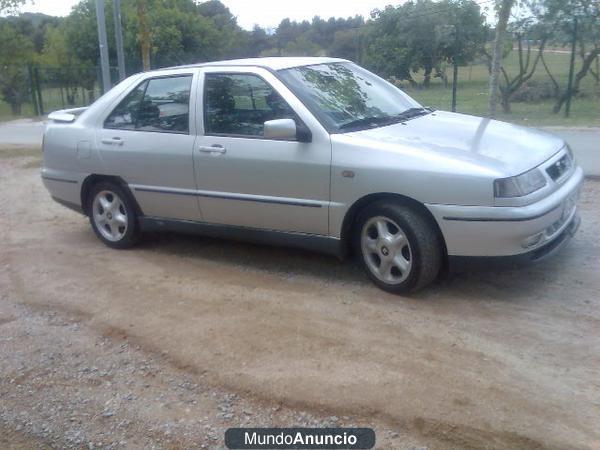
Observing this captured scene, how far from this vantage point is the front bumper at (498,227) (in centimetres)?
462

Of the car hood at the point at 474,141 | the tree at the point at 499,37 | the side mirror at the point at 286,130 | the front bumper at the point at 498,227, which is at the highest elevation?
the tree at the point at 499,37

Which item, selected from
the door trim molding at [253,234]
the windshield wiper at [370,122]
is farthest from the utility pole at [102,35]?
the windshield wiper at [370,122]

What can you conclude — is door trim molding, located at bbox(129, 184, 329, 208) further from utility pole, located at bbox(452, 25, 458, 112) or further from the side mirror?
utility pole, located at bbox(452, 25, 458, 112)

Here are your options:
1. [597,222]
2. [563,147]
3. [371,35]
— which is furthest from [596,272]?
[371,35]

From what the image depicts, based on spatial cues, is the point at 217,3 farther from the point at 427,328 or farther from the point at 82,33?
the point at 427,328

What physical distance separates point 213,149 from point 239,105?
1.35ft

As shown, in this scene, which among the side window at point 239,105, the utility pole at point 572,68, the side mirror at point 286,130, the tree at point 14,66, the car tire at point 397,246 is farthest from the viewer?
the tree at point 14,66

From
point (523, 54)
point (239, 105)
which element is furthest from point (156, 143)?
point (523, 54)

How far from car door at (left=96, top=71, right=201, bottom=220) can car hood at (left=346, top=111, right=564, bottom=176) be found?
5.16 ft

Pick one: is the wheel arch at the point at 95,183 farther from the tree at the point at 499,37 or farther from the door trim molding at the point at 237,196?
the tree at the point at 499,37

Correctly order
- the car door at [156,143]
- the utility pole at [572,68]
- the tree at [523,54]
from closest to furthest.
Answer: the car door at [156,143]
the utility pole at [572,68]
the tree at [523,54]

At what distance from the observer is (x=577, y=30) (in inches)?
664

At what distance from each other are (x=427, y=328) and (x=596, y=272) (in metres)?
1.60

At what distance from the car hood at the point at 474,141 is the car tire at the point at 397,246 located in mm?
466
